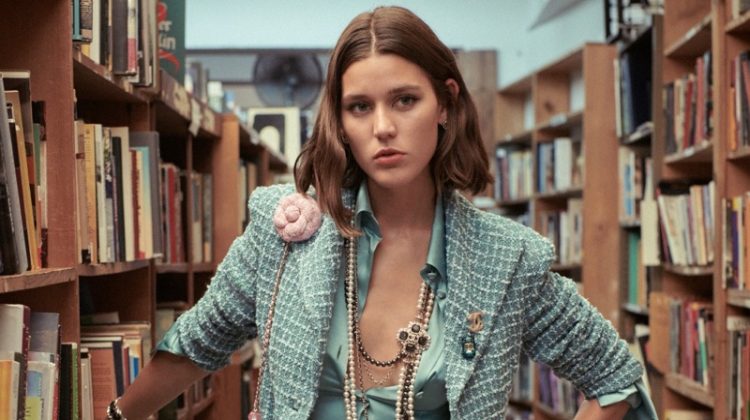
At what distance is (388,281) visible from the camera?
1503 mm

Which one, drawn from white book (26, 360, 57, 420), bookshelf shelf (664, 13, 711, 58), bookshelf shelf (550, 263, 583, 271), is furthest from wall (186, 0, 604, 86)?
white book (26, 360, 57, 420)

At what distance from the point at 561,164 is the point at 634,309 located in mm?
1411

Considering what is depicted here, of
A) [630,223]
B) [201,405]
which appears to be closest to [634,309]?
[630,223]

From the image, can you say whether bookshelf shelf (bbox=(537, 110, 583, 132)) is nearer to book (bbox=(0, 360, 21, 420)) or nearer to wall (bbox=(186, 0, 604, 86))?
wall (bbox=(186, 0, 604, 86))

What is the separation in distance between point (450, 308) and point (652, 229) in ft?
7.49

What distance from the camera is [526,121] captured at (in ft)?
22.4

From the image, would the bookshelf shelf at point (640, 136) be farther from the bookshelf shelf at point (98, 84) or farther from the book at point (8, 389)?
the book at point (8, 389)

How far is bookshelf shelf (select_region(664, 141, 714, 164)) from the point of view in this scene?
3.04 metres

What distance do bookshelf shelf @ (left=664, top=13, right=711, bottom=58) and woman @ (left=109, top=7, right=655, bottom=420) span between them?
1.78 metres

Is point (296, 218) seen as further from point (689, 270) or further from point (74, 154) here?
point (689, 270)

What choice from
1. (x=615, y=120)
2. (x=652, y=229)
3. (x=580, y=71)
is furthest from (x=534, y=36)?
(x=652, y=229)

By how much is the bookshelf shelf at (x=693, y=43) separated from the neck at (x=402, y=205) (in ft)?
5.92

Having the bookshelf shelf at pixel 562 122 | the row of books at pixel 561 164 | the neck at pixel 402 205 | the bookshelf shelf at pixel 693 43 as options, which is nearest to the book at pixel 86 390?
the neck at pixel 402 205

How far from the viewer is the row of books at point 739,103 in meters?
2.65
